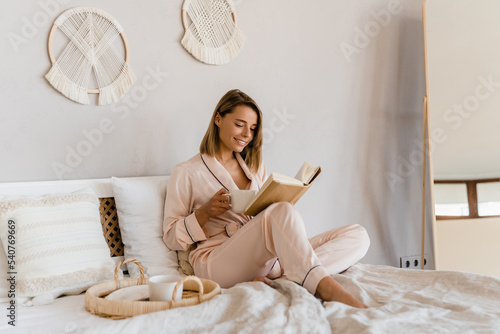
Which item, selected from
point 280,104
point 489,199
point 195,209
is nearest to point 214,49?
point 280,104

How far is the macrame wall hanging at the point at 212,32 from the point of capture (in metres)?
2.38

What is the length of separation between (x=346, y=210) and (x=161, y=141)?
1.26 m

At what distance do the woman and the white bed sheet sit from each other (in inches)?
5.2

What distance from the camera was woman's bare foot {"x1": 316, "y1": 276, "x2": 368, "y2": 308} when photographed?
1.44 metres

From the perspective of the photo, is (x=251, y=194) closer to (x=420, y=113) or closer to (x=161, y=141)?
→ (x=161, y=141)

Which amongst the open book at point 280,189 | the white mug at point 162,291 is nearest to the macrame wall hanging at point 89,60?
the open book at point 280,189

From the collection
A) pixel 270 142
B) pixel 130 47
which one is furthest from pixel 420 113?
pixel 130 47

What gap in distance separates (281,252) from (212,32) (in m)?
1.31

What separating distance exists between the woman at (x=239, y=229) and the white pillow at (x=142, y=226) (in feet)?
0.20

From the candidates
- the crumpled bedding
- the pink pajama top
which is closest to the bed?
the crumpled bedding

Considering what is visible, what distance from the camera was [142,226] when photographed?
2020 millimetres

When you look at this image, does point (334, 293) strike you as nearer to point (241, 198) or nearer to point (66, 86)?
point (241, 198)

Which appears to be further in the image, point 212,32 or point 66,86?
point 212,32

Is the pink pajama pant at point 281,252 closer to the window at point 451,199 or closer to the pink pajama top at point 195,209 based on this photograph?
the pink pajama top at point 195,209
